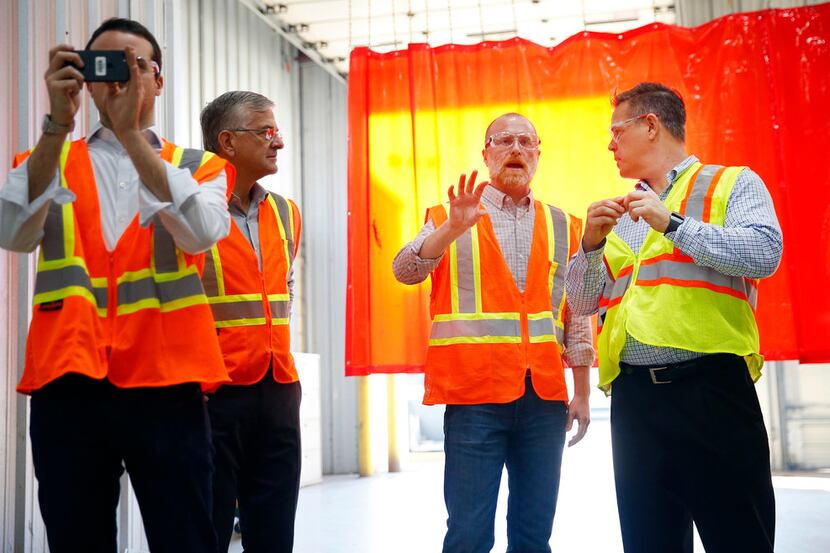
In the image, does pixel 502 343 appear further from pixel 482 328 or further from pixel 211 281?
pixel 211 281

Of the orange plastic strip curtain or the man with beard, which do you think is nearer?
the man with beard

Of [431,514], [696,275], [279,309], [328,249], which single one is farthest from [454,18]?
[696,275]

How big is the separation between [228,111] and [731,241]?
5.31 feet

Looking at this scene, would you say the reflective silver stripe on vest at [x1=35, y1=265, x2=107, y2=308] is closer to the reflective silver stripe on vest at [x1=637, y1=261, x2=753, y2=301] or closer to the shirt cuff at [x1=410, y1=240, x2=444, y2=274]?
the shirt cuff at [x1=410, y1=240, x2=444, y2=274]

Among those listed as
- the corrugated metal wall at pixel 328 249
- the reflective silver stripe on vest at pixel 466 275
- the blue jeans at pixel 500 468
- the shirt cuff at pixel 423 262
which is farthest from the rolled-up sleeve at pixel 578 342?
the corrugated metal wall at pixel 328 249

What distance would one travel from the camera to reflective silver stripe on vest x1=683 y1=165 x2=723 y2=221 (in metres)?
2.37

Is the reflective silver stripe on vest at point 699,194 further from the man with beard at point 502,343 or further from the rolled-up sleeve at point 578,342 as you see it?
the rolled-up sleeve at point 578,342

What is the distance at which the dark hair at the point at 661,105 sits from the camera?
256 cm

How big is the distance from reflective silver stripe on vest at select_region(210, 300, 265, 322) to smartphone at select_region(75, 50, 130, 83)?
95 centimetres

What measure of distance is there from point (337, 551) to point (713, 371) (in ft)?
10.0

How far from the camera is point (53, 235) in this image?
1.85 metres

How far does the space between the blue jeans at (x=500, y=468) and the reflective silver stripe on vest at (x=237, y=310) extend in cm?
74

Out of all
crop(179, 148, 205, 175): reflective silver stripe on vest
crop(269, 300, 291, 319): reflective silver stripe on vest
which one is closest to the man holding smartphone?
crop(179, 148, 205, 175): reflective silver stripe on vest

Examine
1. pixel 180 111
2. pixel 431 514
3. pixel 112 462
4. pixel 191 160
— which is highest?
pixel 180 111
